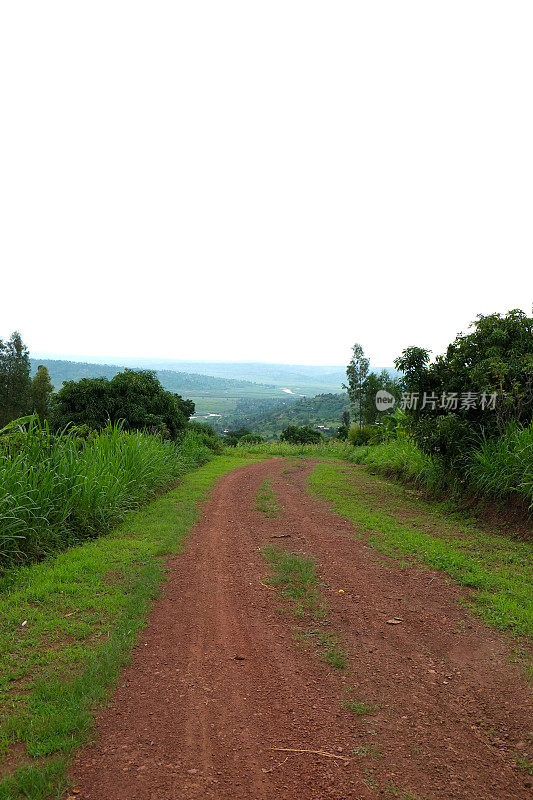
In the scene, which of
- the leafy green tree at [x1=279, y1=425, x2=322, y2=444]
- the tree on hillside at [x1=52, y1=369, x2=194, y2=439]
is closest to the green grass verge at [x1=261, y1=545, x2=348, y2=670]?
the tree on hillside at [x1=52, y1=369, x2=194, y2=439]

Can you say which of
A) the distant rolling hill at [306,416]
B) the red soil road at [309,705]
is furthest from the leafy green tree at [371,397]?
the red soil road at [309,705]

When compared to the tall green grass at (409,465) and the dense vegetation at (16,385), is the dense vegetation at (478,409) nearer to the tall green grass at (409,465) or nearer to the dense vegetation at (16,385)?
the tall green grass at (409,465)

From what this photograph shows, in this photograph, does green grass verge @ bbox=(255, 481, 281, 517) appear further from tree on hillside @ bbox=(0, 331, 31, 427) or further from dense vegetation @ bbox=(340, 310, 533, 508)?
tree on hillside @ bbox=(0, 331, 31, 427)

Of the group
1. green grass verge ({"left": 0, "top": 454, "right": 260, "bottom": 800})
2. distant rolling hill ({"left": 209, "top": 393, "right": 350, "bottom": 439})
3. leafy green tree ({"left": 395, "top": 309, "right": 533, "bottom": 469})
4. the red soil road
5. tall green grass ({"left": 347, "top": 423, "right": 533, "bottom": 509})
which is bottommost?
distant rolling hill ({"left": 209, "top": 393, "right": 350, "bottom": 439})

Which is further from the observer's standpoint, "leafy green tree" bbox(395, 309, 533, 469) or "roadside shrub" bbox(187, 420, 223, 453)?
"roadside shrub" bbox(187, 420, 223, 453)

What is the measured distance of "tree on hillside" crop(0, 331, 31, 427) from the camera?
35.1 meters

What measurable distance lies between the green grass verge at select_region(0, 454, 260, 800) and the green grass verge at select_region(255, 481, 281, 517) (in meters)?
2.19

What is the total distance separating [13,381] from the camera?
3559cm

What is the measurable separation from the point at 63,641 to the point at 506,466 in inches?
265

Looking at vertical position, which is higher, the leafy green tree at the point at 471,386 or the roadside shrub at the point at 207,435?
the leafy green tree at the point at 471,386

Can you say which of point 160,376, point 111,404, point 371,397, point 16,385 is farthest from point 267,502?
point 160,376

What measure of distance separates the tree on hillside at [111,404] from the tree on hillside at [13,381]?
72.6ft

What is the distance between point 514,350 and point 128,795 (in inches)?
335

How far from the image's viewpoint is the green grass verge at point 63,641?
2.62 meters
